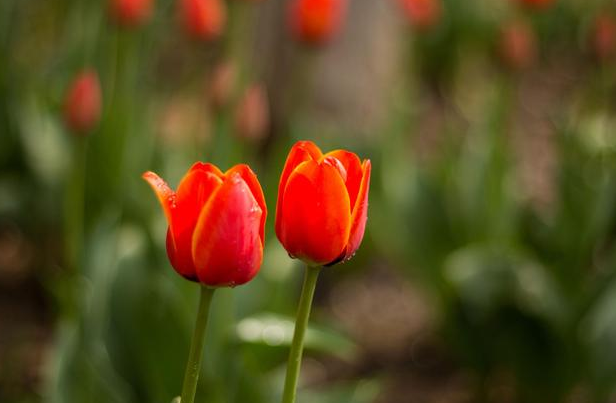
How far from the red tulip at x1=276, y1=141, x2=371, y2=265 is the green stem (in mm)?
22

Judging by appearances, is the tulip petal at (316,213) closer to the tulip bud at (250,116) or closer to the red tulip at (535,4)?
the tulip bud at (250,116)

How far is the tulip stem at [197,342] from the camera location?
94 cm

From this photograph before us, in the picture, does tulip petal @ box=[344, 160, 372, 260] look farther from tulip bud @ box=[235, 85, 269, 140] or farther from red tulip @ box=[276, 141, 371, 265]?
tulip bud @ box=[235, 85, 269, 140]

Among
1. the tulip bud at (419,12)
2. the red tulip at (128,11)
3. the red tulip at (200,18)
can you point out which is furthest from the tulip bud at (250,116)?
the tulip bud at (419,12)

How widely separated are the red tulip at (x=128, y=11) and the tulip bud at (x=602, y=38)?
39.2 inches

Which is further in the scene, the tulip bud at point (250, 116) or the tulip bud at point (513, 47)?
the tulip bud at point (513, 47)

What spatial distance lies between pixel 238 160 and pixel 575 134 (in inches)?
32.6

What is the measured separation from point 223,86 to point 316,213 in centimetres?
114

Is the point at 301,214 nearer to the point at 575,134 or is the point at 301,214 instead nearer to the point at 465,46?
the point at 575,134

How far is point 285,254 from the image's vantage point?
2266mm

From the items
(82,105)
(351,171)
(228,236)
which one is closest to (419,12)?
(82,105)

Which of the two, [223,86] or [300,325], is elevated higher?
[223,86]

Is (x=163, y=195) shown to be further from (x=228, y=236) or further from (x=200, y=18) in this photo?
(x=200, y=18)

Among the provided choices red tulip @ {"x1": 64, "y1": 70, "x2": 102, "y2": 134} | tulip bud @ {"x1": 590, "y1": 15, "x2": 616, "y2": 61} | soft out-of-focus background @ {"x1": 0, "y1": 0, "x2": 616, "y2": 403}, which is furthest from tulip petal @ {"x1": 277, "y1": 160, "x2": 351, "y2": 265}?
tulip bud @ {"x1": 590, "y1": 15, "x2": 616, "y2": 61}
